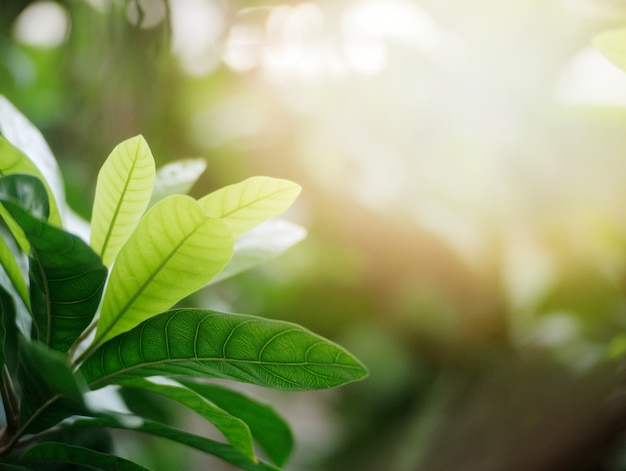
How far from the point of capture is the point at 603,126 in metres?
1.27

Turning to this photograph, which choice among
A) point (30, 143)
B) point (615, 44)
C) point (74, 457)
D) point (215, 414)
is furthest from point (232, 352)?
point (615, 44)

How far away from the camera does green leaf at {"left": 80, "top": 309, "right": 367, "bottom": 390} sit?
404mm

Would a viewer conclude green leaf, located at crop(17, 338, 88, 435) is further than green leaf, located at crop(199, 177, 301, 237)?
No

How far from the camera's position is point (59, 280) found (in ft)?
1.32

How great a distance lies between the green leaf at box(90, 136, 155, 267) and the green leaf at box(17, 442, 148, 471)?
155mm

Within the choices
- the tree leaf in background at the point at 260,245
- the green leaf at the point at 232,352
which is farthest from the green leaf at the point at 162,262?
the tree leaf in background at the point at 260,245

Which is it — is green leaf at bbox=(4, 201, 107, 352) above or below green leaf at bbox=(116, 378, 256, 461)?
above

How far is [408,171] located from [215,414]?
1.15 meters

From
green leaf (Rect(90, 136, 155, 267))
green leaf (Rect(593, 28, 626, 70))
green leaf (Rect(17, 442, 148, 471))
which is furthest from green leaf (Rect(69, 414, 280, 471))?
green leaf (Rect(593, 28, 626, 70))

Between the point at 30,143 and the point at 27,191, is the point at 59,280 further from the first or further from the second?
the point at 30,143

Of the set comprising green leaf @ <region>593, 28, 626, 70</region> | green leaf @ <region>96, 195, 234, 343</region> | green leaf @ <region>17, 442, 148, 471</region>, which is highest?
green leaf @ <region>593, 28, 626, 70</region>

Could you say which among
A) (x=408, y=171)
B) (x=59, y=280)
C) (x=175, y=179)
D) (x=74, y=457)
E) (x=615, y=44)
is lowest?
(x=74, y=457)

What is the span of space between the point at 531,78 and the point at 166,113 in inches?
37.3

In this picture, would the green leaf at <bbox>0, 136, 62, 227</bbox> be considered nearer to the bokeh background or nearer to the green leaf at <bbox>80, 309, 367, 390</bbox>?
the green leaf at <bbox>80, 309, 367, 390</bbox>
